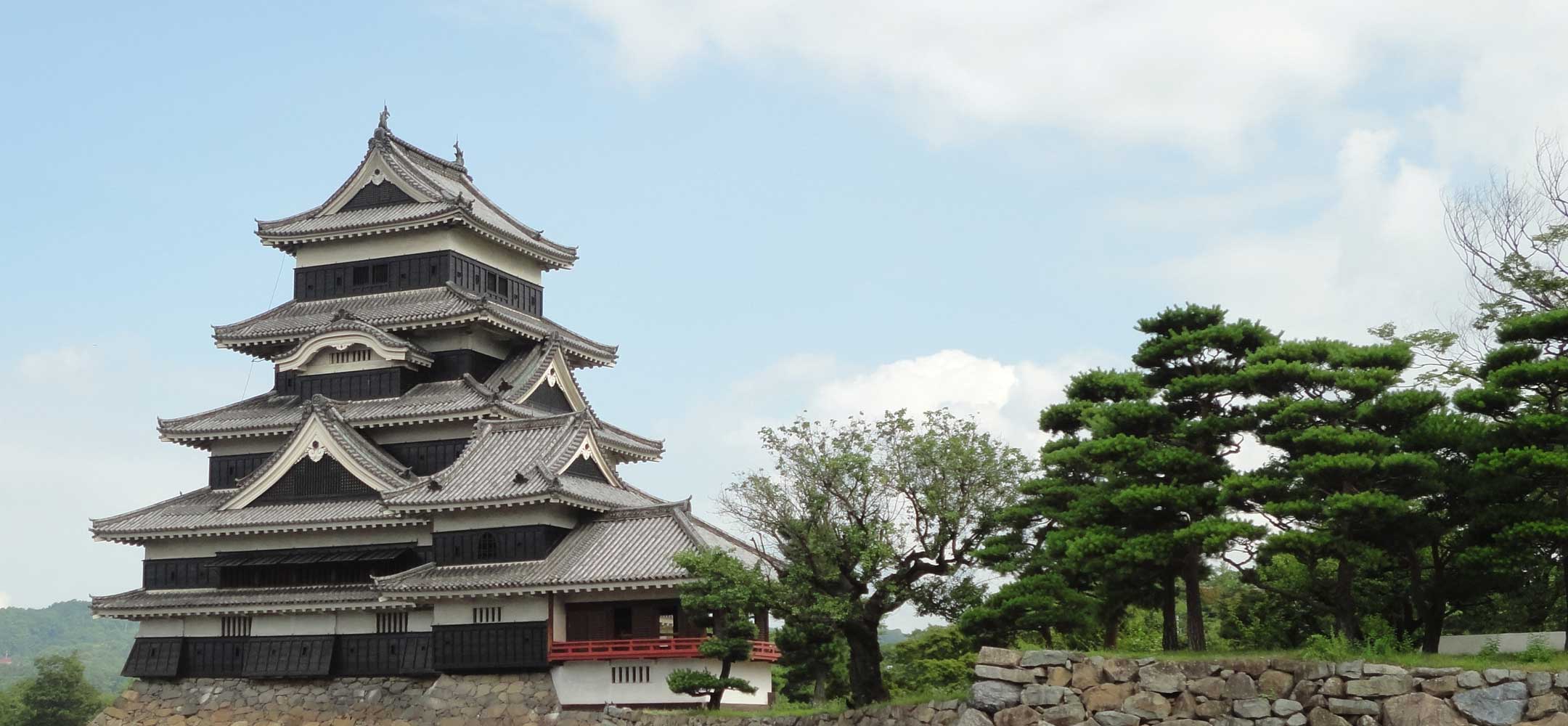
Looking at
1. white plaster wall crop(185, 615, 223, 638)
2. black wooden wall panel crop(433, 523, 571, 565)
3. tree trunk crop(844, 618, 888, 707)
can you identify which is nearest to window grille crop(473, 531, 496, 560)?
black wooden wall panel crop(433, 523, 571, 565)

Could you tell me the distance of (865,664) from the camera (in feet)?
96.4

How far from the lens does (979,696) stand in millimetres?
25062

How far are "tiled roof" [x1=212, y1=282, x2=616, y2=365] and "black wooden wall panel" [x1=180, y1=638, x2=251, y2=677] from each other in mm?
8562

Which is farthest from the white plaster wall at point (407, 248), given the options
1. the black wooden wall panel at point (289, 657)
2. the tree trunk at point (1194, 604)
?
the tree trunk at point (1194, 604)

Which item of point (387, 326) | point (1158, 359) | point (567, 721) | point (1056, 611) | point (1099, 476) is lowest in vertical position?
point (567, 721)

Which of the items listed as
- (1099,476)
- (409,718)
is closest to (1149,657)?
(1099,476)

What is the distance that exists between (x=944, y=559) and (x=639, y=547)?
8.79 m

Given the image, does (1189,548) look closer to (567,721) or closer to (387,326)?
(567,721)

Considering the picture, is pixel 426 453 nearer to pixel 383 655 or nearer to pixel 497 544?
pixel 497 544

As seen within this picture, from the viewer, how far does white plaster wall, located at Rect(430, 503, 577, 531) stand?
3531 cm

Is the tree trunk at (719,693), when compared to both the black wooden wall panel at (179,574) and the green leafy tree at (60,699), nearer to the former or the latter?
the black wooden wall panel at (179,574)

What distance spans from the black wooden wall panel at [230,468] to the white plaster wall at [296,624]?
4859 millimetres

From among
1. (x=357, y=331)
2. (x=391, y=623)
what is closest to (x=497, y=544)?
(x=391, y=623)

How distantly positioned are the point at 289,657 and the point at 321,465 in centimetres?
500
